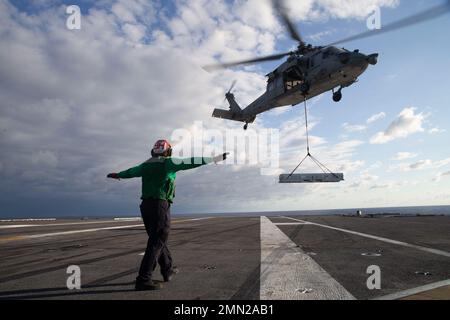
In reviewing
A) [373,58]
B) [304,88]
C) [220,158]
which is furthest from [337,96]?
[220,158]

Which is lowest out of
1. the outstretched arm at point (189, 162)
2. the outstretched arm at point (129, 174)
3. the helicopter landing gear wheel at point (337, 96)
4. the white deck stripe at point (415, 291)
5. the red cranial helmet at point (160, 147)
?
the white deck stripe at point (415, 291)

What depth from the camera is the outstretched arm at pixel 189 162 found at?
5.07 m

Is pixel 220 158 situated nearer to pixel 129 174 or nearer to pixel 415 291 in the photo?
pixel 129 174

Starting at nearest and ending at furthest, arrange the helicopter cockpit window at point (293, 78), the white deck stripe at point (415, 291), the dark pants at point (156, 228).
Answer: the white deck stripe at point (415, 291)
the dark pants at point (156, 228)
the helicopter cockpit window at point (293, 78)

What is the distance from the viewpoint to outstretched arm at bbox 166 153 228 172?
16.6 ft

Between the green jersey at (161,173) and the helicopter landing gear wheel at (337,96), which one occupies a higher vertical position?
the helicopter landing gear wheel at (337,96)

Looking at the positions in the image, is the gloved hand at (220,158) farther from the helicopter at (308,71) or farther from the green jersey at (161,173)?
the helicopter at (308,71)

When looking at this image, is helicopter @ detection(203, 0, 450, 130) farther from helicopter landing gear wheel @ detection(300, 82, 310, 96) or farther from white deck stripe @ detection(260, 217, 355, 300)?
white deck stripe @ detection(260, 217, 355, 300)

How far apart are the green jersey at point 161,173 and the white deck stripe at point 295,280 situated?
2.11 m

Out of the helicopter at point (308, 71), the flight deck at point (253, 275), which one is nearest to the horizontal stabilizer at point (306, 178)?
the helicopter at point (308, 71)

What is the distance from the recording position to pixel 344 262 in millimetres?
6555

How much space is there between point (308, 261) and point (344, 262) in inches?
28.8

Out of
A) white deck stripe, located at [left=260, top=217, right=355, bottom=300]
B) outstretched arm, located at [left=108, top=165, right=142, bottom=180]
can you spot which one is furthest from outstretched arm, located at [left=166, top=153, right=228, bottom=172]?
white deck stripe, located at [left=260, top=217, right=355, bottom=300]
